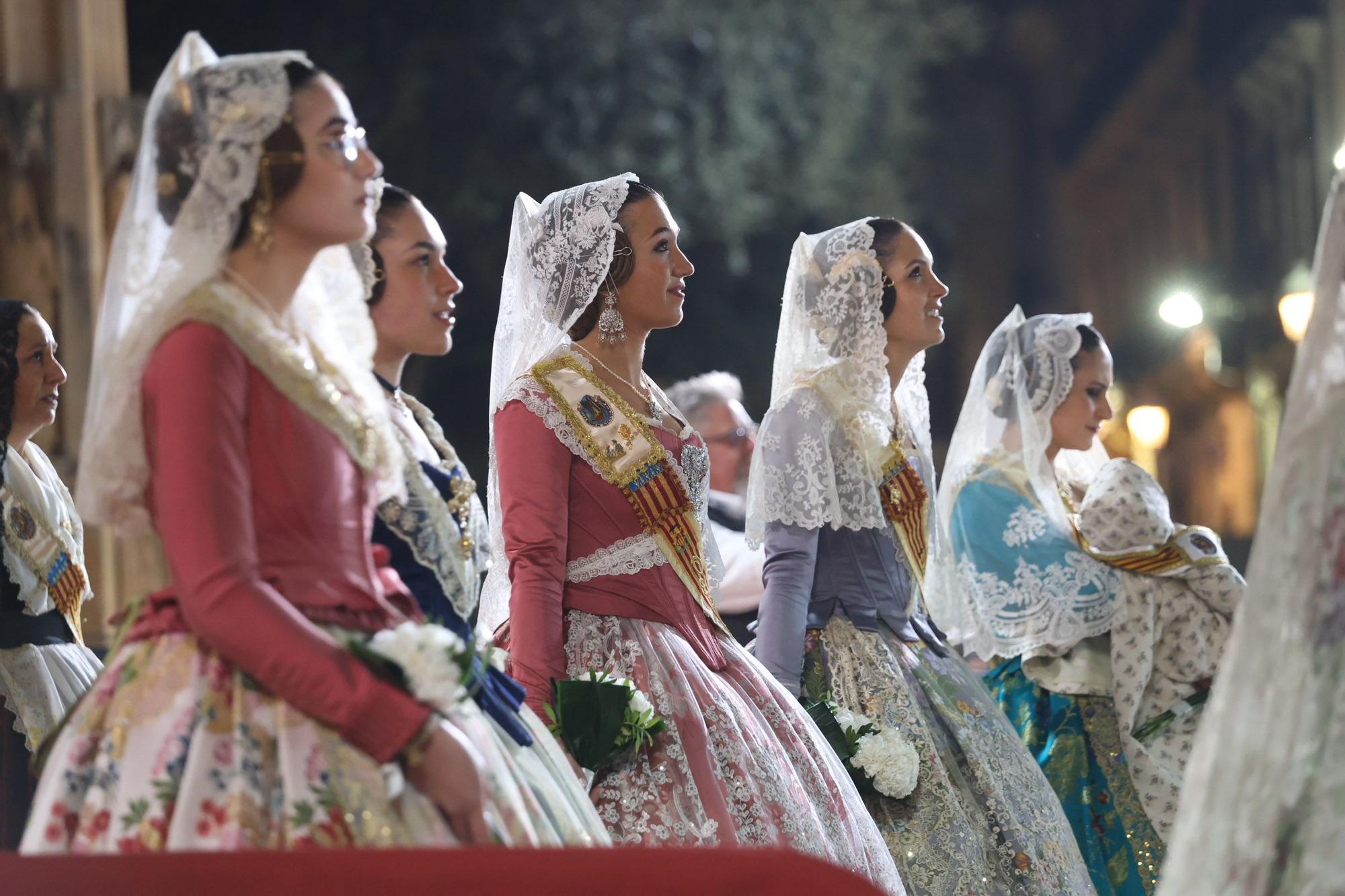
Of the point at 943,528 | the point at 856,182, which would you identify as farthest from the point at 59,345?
the point at 856,182

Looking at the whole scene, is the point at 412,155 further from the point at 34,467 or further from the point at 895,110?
the point at 34,467

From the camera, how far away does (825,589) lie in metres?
4.45

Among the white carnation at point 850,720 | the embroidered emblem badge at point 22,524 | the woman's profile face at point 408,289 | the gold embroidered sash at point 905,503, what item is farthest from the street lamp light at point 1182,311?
the woman's profile face at point 408,289

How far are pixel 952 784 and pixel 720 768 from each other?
92 cm

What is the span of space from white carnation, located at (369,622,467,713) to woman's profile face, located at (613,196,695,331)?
69.2 inches

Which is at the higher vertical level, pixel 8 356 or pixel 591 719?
pixel 8 356

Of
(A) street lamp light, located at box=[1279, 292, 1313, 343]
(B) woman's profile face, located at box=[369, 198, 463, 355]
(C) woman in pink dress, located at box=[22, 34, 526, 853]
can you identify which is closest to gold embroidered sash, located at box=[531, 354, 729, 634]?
(B) woman's profile face, located at box=[369, 198, 463, 355]

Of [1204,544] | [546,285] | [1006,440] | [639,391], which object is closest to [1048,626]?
[1204,544]

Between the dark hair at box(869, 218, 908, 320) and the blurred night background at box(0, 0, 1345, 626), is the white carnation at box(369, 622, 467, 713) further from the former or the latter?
the blurred night background at box(0, 0, 1345, 626)

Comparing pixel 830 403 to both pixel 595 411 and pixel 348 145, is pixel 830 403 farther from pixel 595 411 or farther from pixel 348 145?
pixel 348 145

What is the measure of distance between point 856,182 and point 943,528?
9.94 m

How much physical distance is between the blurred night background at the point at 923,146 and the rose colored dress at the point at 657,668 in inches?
240

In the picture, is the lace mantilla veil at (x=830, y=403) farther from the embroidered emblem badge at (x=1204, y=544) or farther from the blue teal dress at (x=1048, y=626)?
the embroidered emblem badge at (x=1204, y=544)

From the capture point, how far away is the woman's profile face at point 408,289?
317 cm
